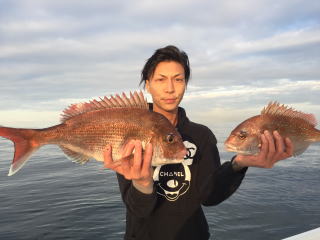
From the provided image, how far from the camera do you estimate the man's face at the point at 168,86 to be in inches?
156

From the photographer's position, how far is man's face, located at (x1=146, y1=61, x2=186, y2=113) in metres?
3.96

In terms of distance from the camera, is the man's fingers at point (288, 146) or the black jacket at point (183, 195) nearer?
the man's fingers at point (288, 146)

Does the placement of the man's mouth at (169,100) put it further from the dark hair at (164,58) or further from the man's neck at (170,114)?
the dark hair at (164,58)

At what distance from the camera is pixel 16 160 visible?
3.47 m

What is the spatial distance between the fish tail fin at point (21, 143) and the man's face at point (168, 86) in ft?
5.72

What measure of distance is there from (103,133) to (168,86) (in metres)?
1.16

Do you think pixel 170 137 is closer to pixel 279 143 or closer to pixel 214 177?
pixel 214 177

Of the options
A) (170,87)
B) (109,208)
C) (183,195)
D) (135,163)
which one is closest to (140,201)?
(135,163)

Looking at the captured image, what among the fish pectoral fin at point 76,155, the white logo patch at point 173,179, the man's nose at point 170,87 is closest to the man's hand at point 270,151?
the white logo patch at point 173,179

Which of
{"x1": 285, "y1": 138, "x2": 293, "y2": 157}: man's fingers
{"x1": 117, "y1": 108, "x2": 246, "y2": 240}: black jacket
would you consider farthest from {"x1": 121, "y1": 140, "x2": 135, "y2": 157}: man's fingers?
{"x1": 285, "y1": 138, "x2": 293, "y2": 157}: man's fingers

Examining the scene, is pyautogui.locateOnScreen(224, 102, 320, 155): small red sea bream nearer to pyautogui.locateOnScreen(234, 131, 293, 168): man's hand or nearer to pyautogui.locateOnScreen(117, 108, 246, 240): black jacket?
pyautogui.locateOnScreen(234, 131, 293, 168): man's hand

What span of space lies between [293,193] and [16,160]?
10776 millimetres

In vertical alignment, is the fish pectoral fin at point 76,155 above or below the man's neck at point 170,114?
Result: below

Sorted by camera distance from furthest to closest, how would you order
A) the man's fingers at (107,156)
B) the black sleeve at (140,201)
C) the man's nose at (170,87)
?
the man's nose at (170,87)
the black sleeve at (140,201)
the man's fingers at (107,156)
